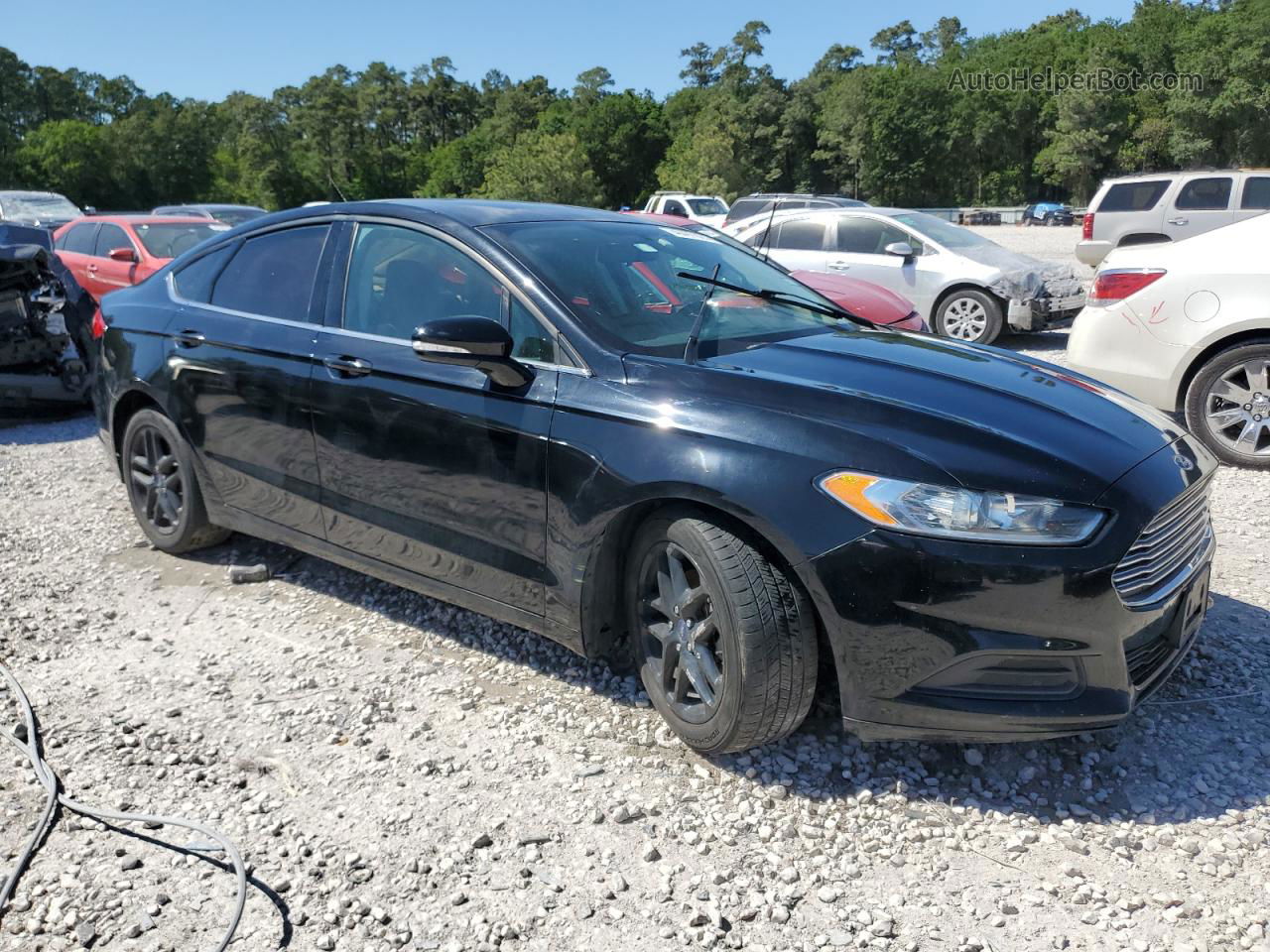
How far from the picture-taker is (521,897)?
2455 mm

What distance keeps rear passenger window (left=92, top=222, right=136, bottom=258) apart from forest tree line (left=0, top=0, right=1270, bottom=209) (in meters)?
48.1

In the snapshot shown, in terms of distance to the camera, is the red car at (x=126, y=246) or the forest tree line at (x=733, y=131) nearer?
the red car at (x=126, y=246)

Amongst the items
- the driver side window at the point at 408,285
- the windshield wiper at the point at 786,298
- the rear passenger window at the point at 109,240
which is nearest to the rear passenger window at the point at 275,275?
the driver side window at the point at 408,285

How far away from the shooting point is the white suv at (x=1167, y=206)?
1627 centimetres

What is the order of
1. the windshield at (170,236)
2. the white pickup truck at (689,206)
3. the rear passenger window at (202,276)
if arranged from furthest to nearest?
the white pickup truck at (689,206) < the windshield at (170,236) < the rear passenger window at (202,276)

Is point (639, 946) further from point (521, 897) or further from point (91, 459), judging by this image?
point (91, 459)

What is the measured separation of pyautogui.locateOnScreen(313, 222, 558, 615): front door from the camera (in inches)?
126

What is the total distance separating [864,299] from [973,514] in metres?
4.88

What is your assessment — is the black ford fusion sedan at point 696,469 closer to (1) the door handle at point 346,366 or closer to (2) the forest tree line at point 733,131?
(1) the door handle at point 346,366

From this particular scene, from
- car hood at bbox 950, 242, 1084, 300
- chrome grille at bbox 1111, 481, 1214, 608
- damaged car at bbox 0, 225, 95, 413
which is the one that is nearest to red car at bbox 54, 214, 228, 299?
damaged car at bbox 0, 225, 95, 413

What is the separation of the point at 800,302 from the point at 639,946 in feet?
8.26

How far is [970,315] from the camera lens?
35.3 feet

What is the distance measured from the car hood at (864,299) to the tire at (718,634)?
170 inches

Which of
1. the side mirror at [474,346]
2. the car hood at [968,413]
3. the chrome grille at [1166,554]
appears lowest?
the chrome grille at [1166,554]
